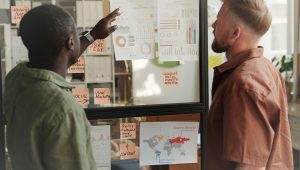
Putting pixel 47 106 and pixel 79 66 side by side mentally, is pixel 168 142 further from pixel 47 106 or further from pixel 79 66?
pixel 47 106

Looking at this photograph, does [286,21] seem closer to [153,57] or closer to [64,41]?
[153,57]

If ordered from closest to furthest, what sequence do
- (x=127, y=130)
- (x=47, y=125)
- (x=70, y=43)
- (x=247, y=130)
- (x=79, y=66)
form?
(x=47, y=125), (x=70, y=43), (x=247, y=130), (x=79, y=66), (x=127, y=130)

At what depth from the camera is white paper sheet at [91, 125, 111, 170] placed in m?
2.11

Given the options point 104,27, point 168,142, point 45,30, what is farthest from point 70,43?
point 168,142

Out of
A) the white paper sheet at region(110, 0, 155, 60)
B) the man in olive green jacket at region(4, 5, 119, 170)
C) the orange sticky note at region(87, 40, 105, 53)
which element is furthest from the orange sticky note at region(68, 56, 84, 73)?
the man in olive green jacket at region(4, 5, 119, 170)

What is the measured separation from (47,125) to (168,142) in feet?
3.62

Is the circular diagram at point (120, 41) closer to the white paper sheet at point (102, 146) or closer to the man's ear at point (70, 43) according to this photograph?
the white paper sheet at point (102, 146)

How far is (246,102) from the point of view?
56.2 inches

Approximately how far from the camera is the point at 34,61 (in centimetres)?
130

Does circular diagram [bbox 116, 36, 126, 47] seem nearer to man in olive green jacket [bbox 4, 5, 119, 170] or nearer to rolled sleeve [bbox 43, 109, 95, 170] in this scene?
man in olive green jacket [bbox 4, 5, 119, 170]

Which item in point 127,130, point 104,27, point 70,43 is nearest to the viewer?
point 70,43

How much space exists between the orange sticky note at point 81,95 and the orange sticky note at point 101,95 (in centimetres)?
5

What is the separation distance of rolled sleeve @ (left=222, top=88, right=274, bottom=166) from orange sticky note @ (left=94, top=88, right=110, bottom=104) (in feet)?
2.70

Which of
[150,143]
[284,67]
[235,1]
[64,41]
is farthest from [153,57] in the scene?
[284,67]
